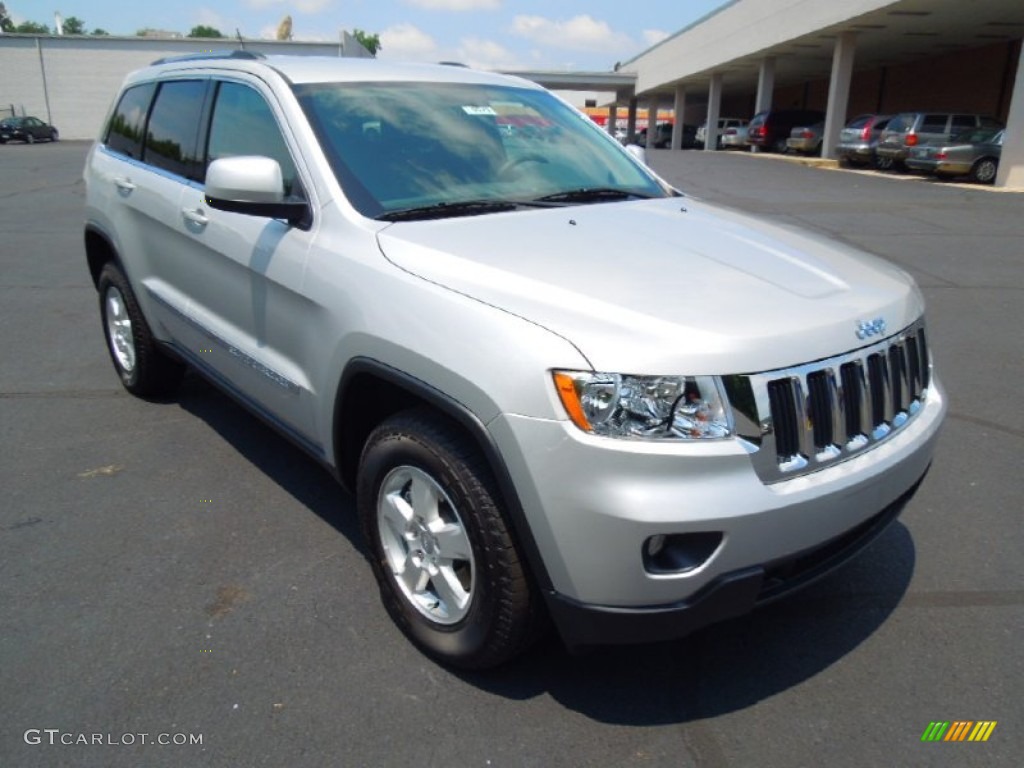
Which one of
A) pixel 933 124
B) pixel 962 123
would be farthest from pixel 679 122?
pixel 962 123

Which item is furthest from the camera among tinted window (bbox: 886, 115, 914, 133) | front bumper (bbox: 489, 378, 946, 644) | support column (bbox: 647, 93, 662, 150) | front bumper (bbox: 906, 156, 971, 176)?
support column (bbox: 647, 93, 662, 150)

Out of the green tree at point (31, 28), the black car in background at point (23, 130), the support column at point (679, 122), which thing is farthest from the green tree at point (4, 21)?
the support column at point (679, 122)

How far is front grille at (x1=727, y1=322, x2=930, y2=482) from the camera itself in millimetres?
2266

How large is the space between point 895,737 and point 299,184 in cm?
275

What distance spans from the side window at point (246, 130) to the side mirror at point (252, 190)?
161 mm

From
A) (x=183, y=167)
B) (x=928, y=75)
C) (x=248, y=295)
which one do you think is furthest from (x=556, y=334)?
(x=928, y=75)

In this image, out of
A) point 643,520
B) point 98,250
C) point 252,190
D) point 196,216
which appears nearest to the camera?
point 643,520

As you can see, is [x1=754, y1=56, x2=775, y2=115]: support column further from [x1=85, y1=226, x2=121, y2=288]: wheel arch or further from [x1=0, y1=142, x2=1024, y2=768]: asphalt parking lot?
[x1=85, y1=226, x2=121, y2=288]: wheel arch

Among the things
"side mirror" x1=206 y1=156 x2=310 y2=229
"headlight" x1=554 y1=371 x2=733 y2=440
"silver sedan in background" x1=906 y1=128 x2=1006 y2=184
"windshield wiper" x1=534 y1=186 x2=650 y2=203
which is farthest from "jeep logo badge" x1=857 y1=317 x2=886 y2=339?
"silver sedan in background" x1=906 y1=128 x2=1006 y2=184

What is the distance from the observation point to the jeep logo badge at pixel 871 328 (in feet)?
8.34

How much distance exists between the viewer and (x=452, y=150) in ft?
11.5

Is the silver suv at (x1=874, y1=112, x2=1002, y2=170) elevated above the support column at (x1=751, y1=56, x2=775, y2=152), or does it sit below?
below

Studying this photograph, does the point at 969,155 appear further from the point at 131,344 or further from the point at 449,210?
the point at 449,210

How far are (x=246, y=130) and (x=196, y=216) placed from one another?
0.47 meters
